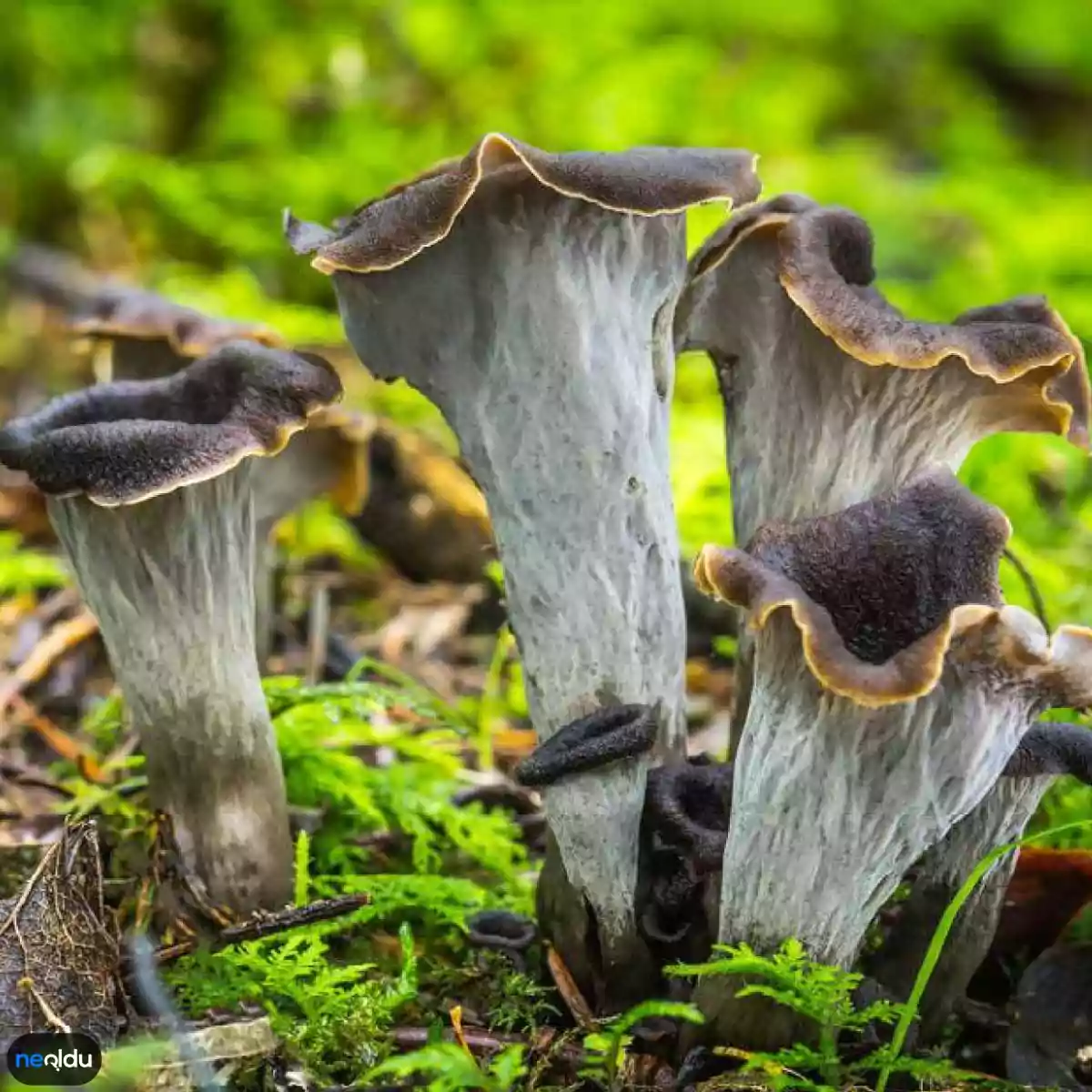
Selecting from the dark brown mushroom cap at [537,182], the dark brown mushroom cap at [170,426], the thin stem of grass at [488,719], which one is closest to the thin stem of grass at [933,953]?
the dark brown mushroom cap at [537,182]

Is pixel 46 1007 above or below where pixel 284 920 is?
above

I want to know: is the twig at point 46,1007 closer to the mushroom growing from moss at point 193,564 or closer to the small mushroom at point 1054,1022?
the mushroom growing from moss at point 193,564

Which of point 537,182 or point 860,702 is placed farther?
point 537,182

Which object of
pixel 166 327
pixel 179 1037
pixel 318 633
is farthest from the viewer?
pixel 318 633

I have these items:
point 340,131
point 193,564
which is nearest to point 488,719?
point 193,564

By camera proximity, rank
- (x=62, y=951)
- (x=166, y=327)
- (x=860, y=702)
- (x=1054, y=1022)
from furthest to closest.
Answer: (x=166, y=327)
(x=1054, y=1022)
(x=62, y=951)
(x=860, y=702)

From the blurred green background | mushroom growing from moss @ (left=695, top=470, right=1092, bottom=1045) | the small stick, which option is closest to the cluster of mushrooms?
mushroom growing from moss @ (left=695, top=470, right=1092, bottom=1045)

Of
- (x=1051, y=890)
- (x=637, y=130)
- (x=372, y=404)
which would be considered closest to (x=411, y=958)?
(x=1051, y=890)

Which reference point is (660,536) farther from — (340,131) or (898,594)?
(340,131)
